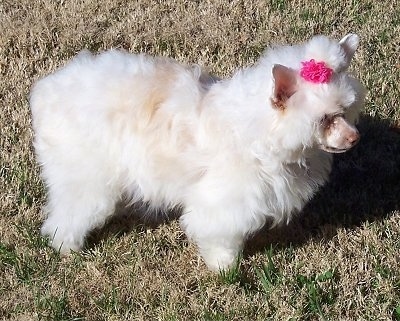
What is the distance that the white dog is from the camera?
3.05 meters

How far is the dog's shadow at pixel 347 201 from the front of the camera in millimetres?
3918

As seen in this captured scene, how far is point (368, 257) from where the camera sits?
374 centimetres

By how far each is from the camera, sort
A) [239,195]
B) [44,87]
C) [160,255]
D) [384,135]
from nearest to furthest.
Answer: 1. [239,195]
2. [44,87]
3. [160,255]
4. [384,135]

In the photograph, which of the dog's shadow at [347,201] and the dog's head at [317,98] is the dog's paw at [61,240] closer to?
the dog's shadow at [347,201]

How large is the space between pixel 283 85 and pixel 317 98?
0.47 ft

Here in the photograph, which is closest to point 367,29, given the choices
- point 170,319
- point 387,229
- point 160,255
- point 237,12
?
point 237,12

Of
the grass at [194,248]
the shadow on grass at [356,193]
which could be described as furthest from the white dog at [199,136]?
the shadow on grass at [356,193]

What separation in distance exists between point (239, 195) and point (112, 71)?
0.81 meters

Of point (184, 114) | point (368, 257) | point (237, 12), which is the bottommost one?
point (368, 257)

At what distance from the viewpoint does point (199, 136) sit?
3318 millimetres

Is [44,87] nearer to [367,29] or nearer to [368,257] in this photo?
[368,257]

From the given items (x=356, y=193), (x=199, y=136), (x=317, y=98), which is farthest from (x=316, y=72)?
(x=356, y=193)

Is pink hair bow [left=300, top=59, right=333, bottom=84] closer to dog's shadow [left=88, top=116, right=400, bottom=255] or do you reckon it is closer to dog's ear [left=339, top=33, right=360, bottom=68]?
dog's ear [left=339, top=33, right=360, bottom=68]

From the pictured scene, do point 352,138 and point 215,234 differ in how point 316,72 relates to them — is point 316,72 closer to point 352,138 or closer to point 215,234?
point 352,138
